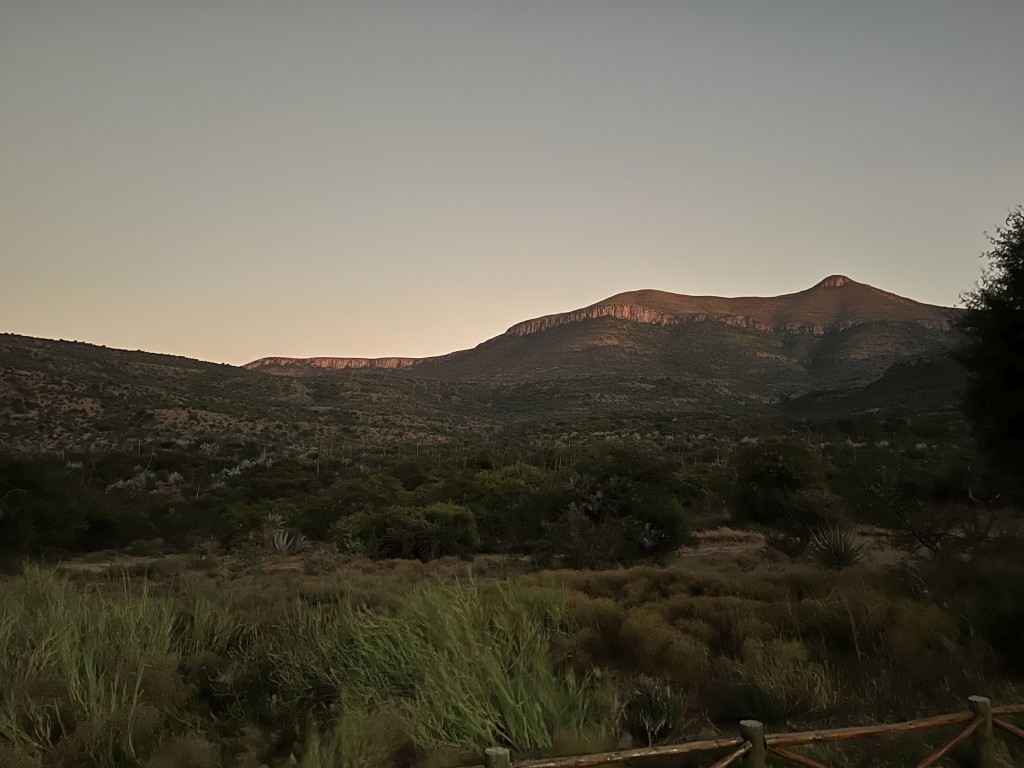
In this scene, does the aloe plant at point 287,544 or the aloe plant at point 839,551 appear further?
the aloe plant at point 287,544

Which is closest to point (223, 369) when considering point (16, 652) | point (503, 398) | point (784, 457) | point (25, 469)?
point (503, 398)

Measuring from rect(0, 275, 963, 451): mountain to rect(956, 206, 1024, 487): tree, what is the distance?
3.67ft

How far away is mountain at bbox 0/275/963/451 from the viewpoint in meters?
56.3

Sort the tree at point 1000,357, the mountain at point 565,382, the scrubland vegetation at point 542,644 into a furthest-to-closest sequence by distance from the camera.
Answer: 1. the mountain at point 565,382
2. the tree at point 1000,357
3. the scrubland vegetation at point 542,644

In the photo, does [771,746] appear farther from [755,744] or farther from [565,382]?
[565,382]

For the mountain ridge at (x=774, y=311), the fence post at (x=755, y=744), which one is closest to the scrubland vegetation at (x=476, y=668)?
the fence post at (x=755, y=744)

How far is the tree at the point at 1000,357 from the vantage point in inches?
469

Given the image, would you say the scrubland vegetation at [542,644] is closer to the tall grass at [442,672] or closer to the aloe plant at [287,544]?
the tall grass at [442,672]

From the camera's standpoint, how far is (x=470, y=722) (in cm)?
549

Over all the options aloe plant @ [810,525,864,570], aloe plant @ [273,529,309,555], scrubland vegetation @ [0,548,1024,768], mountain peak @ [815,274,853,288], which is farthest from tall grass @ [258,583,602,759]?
mountain peak @ [815,274,853,288]

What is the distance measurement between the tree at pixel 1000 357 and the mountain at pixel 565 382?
3.67 ft

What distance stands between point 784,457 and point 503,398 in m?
80.1

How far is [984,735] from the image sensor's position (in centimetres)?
443

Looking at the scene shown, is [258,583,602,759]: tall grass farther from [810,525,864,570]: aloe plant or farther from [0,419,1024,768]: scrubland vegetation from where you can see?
[810,525,864,570]: aloe plant
